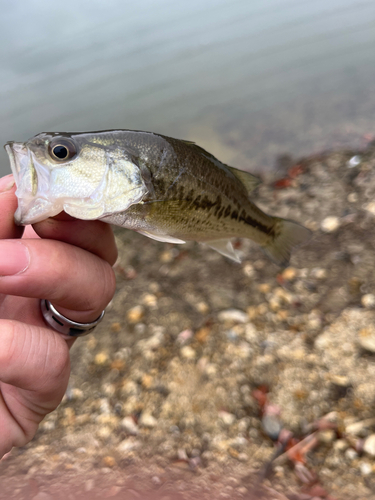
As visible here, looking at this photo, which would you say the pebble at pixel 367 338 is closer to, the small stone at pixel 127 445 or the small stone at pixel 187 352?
the small stone at pixel 187 352

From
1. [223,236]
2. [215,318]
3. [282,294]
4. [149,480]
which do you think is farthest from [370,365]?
[149,480]

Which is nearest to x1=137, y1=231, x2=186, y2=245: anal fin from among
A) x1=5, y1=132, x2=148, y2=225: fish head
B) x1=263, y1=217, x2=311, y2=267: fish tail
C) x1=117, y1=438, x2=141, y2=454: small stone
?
x1=5, y1=132, x2=148, y2=225: fish head

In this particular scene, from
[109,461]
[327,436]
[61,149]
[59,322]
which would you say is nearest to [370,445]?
[327,436]

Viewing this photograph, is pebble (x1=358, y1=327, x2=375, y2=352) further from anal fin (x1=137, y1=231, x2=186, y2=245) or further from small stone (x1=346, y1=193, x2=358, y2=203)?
small stone (x1=346, y1=193, x2=358, y2=203)

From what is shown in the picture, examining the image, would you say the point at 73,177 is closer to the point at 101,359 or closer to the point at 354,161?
the point at 101,359

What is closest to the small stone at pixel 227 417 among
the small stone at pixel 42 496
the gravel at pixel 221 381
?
the gravel at pixel 221 381

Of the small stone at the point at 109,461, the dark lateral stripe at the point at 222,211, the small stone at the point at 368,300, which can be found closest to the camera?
the dark lateral stripe at the point at 222,211
